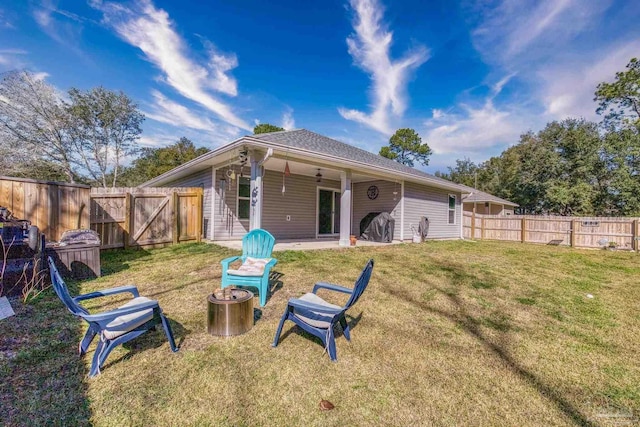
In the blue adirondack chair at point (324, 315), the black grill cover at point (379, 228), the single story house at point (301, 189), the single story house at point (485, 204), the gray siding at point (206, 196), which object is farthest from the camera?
the single story house at point (485, 204)

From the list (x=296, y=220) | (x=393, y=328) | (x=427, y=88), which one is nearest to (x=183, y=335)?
(x=393, y=328)

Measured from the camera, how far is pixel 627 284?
16.9 feet

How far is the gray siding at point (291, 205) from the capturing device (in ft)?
29.1

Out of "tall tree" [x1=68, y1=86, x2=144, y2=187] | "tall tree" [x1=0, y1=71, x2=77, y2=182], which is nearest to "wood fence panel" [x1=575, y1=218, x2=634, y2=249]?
"tall tree" [x1=68, y1=86, x2=144, y2=187]

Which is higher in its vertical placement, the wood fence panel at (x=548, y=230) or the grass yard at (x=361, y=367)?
the wood fence panel at (x=548, y=230)

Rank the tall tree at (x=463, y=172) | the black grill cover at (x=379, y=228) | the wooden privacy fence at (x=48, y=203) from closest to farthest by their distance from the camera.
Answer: the wooden privacy fence at (x=48, y=203)
the black grill cover at (x=379, y=228)
the tall tree at (x=463, y=172)

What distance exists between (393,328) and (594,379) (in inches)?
63.3

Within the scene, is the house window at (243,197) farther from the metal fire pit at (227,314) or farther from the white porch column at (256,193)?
the metal fire pit at (227,314)

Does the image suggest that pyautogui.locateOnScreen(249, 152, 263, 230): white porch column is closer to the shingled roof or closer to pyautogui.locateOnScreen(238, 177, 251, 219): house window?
the shingled roof

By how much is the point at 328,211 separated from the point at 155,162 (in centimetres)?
2648

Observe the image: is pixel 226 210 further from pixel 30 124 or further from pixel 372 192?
pixel 30 124

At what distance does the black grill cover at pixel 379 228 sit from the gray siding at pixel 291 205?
2003 millimetres

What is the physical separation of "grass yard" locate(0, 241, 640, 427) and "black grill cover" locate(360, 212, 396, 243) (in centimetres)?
561

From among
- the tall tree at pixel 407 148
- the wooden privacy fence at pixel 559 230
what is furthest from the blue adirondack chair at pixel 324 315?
the tall tree at pixel 407 148
